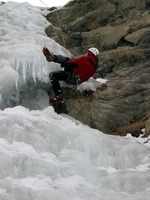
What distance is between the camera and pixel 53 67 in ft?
A: 36.4

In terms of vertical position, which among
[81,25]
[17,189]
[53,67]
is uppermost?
[17,189]

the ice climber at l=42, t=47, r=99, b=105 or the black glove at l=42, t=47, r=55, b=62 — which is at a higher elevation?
the black glove at l=42, t=47, r=55, b=62

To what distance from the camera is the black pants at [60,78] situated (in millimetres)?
10430

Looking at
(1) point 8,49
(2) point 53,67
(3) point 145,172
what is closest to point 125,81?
(2) point 53,67

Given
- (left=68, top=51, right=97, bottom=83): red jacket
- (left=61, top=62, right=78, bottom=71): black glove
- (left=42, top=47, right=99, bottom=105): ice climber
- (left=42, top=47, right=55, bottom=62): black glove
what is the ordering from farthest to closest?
1. (left=68, top=51, right=97, bottom=83): red jacket
2. (left=61, top=62, right=78, bottom=71): black glove
3. (left=42, top=47, right=99, bottom=105): ice climber
4. (left=42, top=47, right=55, bottom=62): black glove

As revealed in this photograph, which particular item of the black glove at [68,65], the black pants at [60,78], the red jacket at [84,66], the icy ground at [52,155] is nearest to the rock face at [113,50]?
the black pants at [60,78]

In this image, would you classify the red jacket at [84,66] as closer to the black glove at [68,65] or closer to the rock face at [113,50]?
the black glove at [68,65]

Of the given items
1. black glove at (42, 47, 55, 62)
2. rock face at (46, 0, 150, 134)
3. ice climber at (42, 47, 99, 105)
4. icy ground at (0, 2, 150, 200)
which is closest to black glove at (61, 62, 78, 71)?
ice climber at (42, 47, 99, 105)

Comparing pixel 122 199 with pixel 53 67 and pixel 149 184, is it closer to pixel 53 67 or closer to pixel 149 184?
pixel 149 184

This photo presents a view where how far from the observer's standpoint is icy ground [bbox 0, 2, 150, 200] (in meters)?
5.81

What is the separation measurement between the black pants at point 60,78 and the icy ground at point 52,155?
338mm

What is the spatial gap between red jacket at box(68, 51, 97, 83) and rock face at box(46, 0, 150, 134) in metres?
0.61

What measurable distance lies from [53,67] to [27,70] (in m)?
0.73

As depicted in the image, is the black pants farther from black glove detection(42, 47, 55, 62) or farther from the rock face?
the rock face
